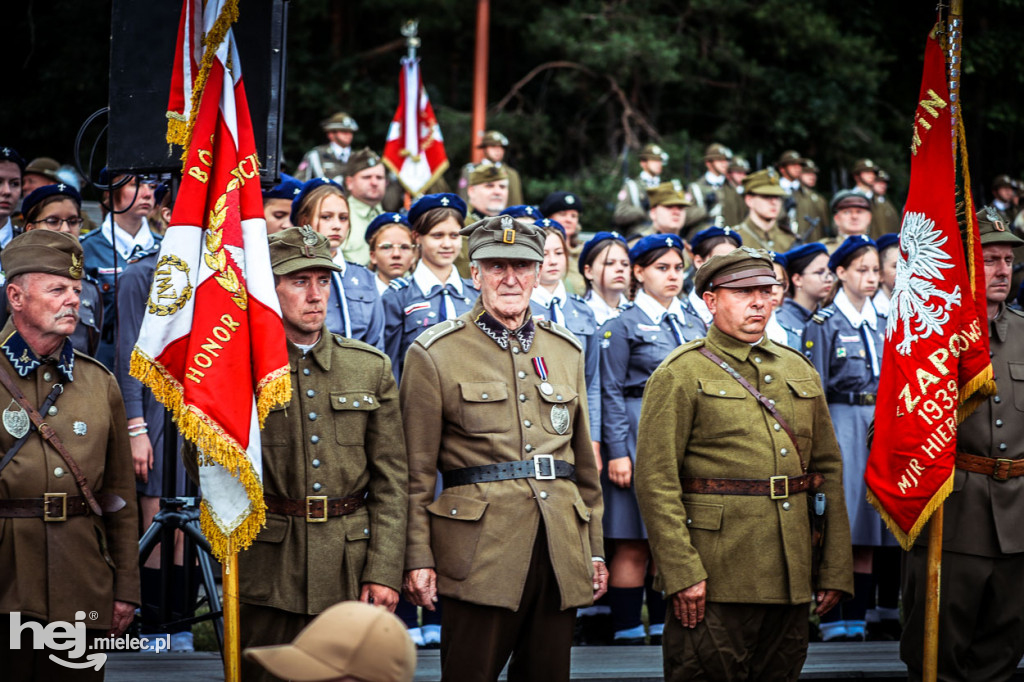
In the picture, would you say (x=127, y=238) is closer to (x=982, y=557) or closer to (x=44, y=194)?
(x=44, y=194)

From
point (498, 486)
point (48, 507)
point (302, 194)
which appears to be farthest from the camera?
point (302, 194)

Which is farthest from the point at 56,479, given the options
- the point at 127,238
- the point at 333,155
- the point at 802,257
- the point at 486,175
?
the point at 333,155

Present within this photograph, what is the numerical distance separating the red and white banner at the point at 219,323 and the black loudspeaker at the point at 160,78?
0.36 metres

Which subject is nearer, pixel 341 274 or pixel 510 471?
pixel 510 471

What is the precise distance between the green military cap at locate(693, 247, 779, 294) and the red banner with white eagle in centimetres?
75

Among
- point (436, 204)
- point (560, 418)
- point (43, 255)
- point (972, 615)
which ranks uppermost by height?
point (436, 204)

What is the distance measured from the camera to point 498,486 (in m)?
4.64

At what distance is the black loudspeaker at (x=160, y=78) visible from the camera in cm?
501

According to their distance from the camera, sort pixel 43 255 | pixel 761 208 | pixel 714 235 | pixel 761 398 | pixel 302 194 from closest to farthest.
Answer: pixel 43 255 → pixel 761 398 → pixel 302 194 → pixel 714 235 → pixel 761 208

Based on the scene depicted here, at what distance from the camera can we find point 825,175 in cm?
1953

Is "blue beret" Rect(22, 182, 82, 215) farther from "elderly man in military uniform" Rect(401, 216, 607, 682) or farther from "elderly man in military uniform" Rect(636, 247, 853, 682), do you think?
"elderly man in military uniform" Rect(636, 247, 853, 682)

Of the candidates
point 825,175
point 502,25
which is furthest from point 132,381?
point 825,175

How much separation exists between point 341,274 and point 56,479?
2.58 m

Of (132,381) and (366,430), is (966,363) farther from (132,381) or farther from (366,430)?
(132,381)
